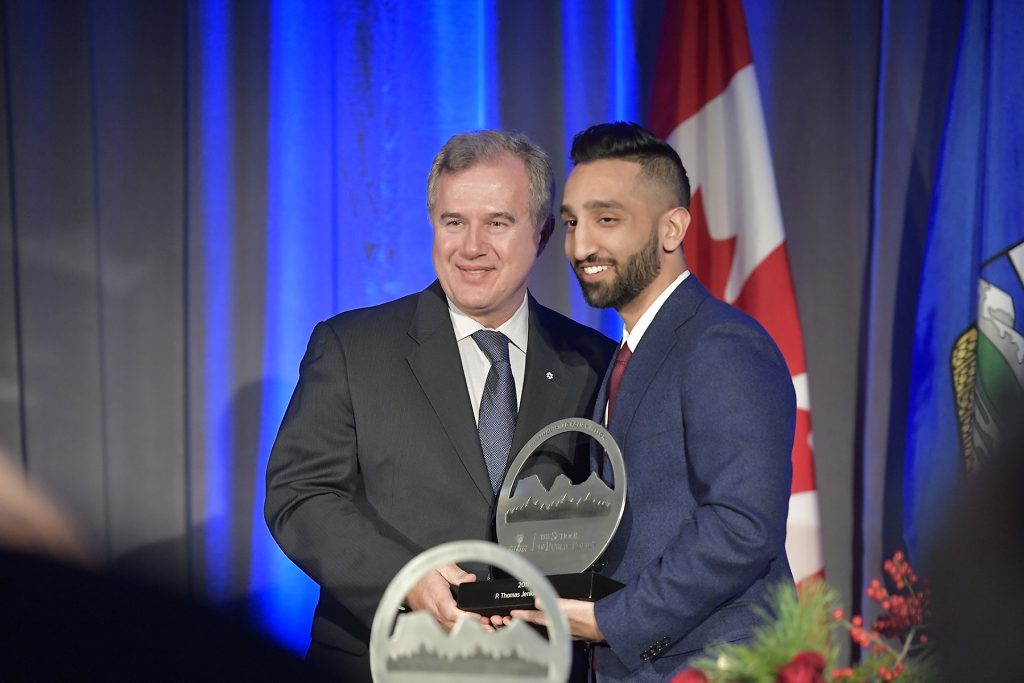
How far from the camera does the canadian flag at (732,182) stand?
352 centimetres

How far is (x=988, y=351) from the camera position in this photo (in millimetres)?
3459

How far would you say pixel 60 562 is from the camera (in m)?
3.45

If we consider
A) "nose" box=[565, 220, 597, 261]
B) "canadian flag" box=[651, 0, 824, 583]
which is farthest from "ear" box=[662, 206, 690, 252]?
"canadian flag" box=[651, 0, 824, 583]

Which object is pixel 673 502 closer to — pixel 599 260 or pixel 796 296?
pixel 599 260

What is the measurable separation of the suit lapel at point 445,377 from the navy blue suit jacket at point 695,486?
457 mm

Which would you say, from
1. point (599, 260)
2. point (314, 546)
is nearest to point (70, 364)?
point (314, 546)

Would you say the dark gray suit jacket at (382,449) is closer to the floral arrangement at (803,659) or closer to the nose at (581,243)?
the nose at (581,243)

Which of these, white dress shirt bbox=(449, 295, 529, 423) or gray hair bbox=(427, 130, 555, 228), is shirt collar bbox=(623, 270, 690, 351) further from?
gray hair bbox=(427, 130, 555, 228)

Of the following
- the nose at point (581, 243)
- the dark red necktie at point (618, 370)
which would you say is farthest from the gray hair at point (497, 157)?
the dark red necktie at point (618, 370)

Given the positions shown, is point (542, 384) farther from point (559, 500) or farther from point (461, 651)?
point (461, 651)

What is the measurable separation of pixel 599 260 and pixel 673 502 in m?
0.50

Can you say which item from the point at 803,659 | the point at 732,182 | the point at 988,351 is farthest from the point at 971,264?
the point at 803,659

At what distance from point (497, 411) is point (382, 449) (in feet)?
0.90

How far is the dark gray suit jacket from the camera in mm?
2320
